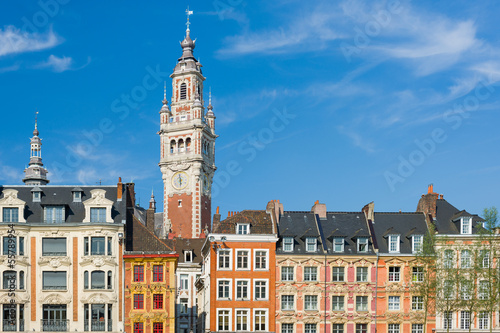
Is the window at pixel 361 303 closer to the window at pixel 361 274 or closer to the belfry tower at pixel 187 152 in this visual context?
the window at pixel 361 274

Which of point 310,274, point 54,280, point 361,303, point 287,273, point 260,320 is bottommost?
point 260,320

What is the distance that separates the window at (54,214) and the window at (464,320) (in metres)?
41.4

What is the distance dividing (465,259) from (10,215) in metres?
45.7

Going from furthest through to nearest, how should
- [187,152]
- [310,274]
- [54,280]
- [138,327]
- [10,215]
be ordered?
[187,152] < [310,274] < [10,215] < [54,280] < [138,327]

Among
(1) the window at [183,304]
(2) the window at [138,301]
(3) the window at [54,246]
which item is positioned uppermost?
(3) the window at [54,246]

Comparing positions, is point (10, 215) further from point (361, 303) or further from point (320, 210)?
point (361, 303)

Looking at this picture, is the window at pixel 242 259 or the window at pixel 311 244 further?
the window at pixel 311 244

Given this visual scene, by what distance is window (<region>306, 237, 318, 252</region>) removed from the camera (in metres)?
78.2

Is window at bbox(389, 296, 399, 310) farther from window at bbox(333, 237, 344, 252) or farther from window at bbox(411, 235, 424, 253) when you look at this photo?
window at bbox(333, 237, 344, 252)

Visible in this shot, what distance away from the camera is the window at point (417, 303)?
254ft

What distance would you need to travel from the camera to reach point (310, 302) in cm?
7700

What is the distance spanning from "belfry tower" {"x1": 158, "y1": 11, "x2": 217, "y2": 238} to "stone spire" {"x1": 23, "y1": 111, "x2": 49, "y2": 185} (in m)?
29.5

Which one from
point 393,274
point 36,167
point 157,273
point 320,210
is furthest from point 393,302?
point 36,167

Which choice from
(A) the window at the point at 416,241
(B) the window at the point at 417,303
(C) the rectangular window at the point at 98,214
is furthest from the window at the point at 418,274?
(C) the rectangular window at the point at 98,214
